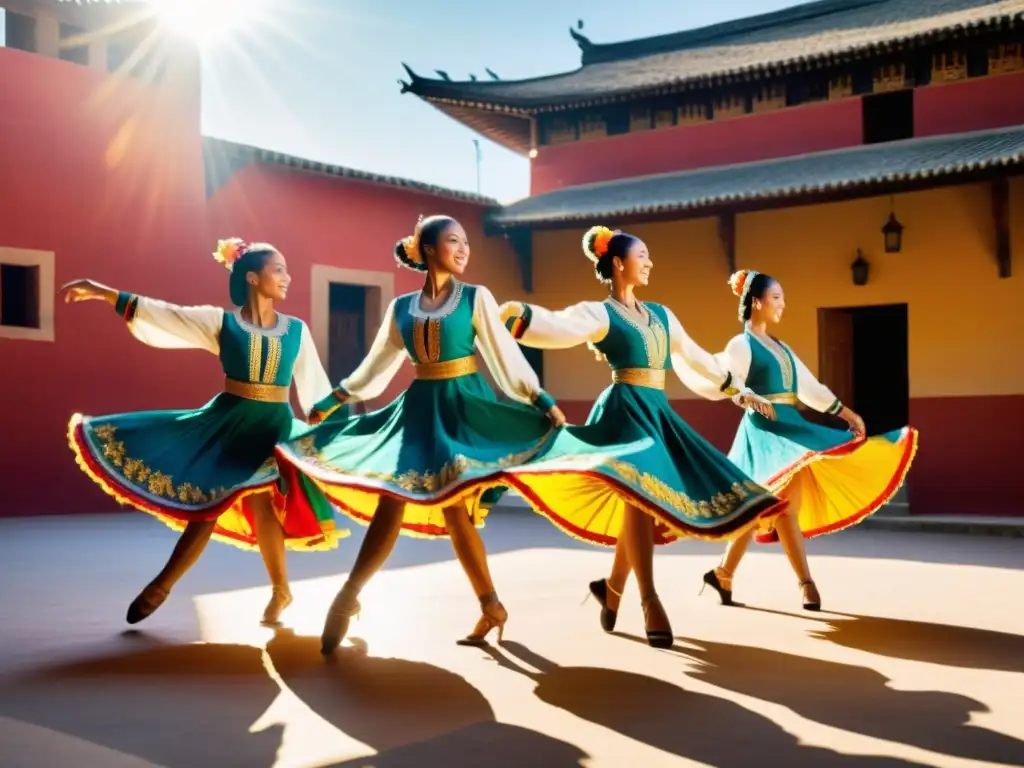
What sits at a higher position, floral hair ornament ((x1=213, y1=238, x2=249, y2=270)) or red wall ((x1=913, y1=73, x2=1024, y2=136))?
red wall ((x1=913, y1=73, x2=1024, y2=136))

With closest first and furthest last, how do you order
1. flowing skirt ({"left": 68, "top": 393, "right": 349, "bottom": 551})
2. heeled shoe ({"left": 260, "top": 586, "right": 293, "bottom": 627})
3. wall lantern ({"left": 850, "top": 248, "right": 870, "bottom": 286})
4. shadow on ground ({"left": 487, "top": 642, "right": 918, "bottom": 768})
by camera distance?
shadow on ground ({"left": 487, "top": 642, "right": 918, "bottom": 768}), flowing skirt ({"left": 68, "top": 393, "right": 349, "bottom": 551}), heeled shoe ({"left": 260, "top": 586, "right": 293, "bottom": 627}), wall lantern ({"left": 850, "top": 248, "right": 870, "bottom": 286})

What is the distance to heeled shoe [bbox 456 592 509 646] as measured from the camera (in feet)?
15.1

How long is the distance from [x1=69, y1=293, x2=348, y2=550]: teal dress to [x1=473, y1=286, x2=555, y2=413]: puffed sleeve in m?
0.86

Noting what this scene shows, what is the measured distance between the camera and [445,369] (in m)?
4.61

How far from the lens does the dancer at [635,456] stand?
4375mm

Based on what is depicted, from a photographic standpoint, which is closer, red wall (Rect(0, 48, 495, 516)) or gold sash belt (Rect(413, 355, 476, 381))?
gold sash belt (Rect(413, 355, 476, 381))

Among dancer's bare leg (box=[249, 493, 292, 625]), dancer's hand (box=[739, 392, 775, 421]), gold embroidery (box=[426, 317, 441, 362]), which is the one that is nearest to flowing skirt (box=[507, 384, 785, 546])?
gold embroidery (box=[426, 317, 441, 362])

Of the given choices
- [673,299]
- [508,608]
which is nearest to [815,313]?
[673,299]

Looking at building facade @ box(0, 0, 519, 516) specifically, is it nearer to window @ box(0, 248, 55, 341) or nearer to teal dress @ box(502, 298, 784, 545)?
window @ box(0, 248, 55, 341)

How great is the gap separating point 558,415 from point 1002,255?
30.8 ft

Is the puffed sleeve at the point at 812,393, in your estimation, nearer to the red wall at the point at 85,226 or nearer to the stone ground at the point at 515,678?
the stone ground at the point at 515,678

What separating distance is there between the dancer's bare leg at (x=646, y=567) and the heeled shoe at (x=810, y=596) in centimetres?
136

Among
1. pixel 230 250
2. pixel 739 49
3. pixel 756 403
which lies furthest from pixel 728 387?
pixel 739 49

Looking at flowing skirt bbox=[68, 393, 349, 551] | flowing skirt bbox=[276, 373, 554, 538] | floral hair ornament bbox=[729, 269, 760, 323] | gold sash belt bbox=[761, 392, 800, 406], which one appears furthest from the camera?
floral hair ornament bbox=[729, 269, 760, 323]
